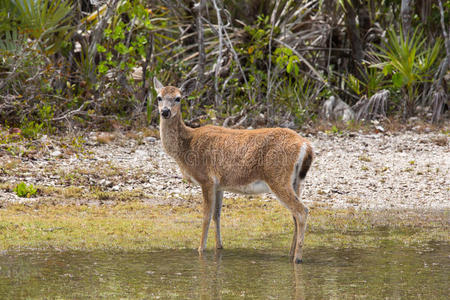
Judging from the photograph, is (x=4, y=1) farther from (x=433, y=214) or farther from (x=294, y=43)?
(x=433, y=214)

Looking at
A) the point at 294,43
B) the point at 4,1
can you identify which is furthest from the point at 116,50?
the point at 294,43

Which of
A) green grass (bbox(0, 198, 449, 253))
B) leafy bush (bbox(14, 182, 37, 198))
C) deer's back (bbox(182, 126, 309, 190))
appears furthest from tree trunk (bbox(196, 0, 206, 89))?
deer's back (bbox(182, 126, 309, 190))

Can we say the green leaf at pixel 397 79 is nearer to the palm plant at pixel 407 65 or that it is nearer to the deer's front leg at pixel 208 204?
the palm plant at pixel 407 65

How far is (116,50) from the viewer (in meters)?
14.4

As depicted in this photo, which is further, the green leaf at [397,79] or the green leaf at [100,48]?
the green leaf at [397,79]

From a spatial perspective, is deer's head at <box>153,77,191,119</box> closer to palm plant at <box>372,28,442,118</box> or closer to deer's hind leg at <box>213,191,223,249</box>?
deer's hind leg at <box>213,191,223,249</box>

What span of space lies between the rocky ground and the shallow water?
287cm

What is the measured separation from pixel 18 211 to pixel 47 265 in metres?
2.66

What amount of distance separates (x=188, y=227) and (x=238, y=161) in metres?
1.56

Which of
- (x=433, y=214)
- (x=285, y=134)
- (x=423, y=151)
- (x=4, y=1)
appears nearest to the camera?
(x=285, y=134)

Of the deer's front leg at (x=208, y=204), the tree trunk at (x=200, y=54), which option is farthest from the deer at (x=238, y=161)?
the tree trunk at (x=200, y=54)

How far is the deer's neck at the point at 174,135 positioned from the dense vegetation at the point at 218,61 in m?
5.19

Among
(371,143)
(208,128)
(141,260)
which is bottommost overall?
(371,143)

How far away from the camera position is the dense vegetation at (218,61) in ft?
44.0
